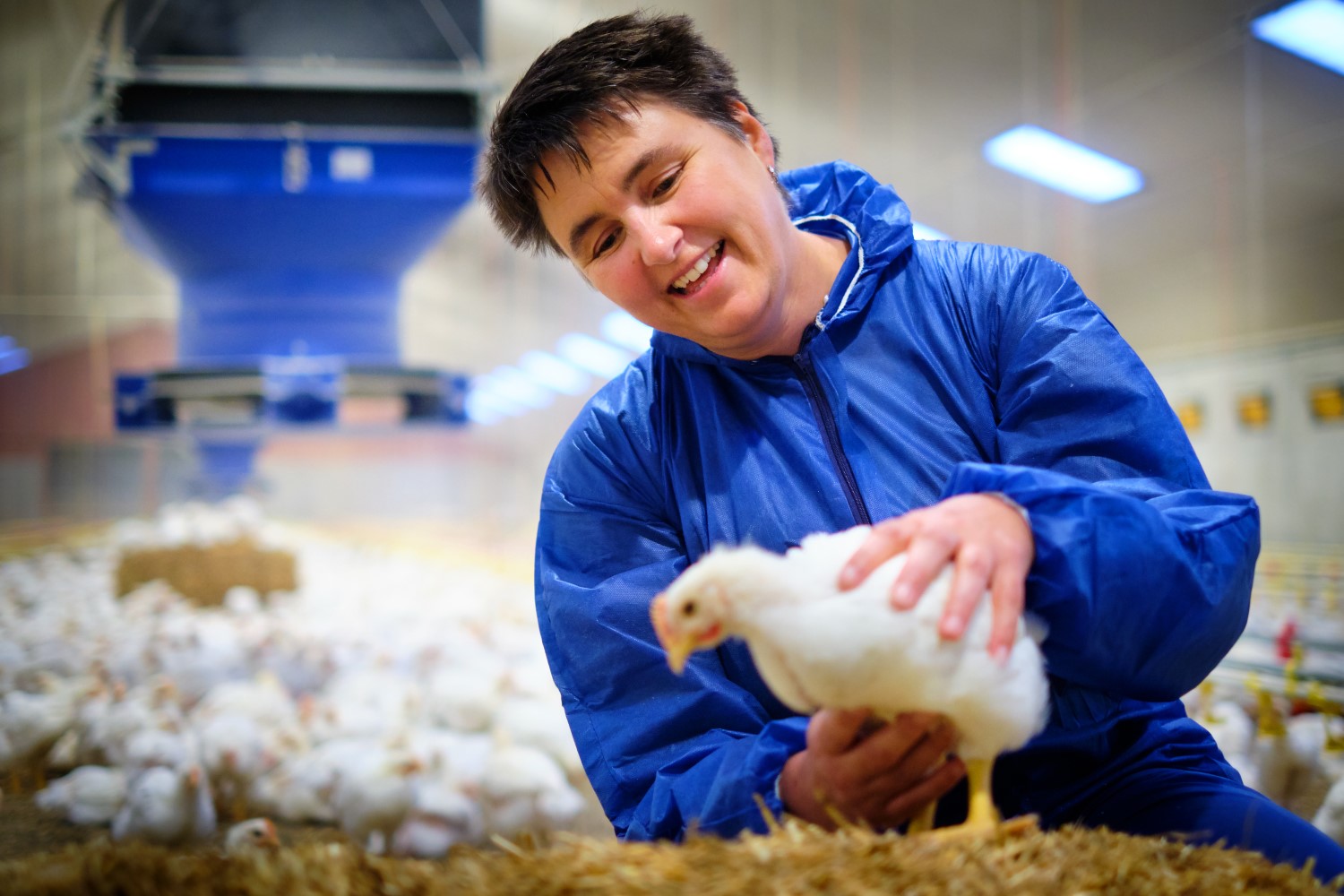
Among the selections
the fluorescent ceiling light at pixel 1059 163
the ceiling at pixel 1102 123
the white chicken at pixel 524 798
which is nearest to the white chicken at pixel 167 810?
the white chicken at pixel 524 798

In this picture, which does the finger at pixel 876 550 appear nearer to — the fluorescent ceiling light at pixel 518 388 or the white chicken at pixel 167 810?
the white chicken at pixel 167 810

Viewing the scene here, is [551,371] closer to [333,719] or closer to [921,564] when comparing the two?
[333,719]

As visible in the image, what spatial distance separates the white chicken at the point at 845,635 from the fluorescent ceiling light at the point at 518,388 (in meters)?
4.44

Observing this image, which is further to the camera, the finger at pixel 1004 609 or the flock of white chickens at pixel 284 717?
the flock of white chickens at pixel 284 717

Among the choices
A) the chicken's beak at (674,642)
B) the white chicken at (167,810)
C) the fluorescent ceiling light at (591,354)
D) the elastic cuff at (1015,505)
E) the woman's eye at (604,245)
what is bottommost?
the white chicken at (167,810)

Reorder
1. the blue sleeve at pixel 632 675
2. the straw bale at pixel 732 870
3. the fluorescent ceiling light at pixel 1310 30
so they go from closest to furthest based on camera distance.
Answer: the straw bale at pixel 732 870 → the blue sleeve at pixel 632 675 → the fluorescent ceiling light at pixel 1310 30

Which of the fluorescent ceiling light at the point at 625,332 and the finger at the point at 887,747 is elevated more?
the fluorescent ceiling light at the point at 625,332

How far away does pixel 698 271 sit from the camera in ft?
2.85

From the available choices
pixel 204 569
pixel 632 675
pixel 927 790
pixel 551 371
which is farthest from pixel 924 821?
pixel 551 371

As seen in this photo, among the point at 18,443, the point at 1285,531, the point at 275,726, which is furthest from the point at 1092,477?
the point at 18,443

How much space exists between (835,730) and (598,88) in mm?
635

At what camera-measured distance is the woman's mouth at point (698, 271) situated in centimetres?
87

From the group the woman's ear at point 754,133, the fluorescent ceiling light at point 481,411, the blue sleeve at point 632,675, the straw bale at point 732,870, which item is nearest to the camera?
the straw bale at point 732,870

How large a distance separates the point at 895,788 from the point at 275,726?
1.66 m
